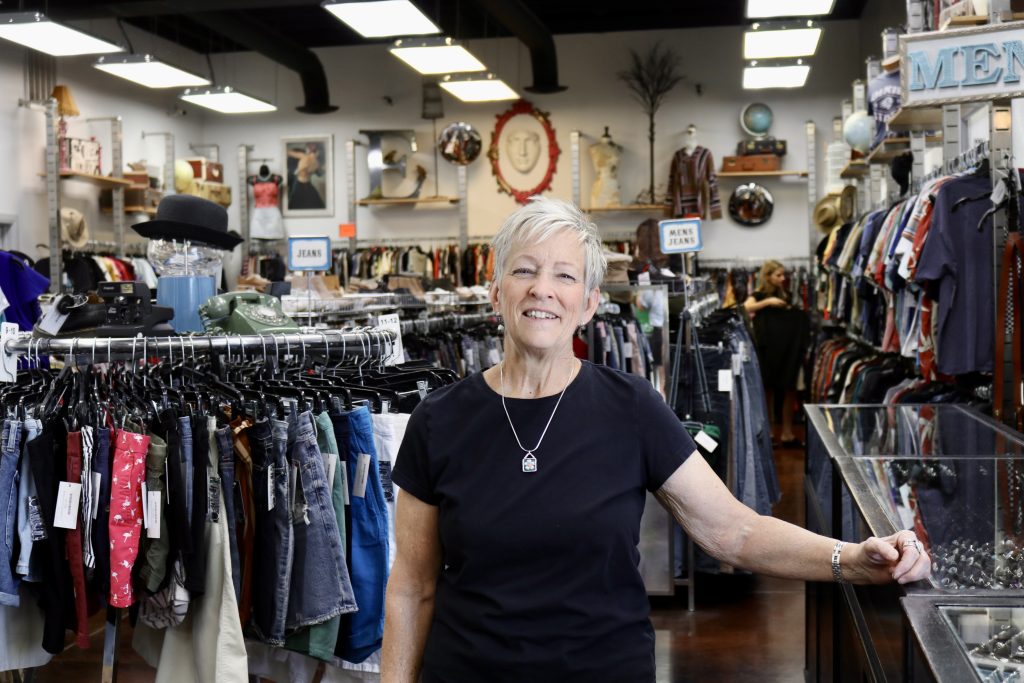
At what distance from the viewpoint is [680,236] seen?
20.1 ft

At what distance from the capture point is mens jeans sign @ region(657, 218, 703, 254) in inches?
240

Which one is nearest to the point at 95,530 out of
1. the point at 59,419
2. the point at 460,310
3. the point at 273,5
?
the point at 59,419

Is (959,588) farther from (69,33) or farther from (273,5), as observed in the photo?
(273,5)

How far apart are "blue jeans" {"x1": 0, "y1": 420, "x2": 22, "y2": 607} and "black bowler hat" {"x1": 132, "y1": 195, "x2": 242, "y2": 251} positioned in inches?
59.6

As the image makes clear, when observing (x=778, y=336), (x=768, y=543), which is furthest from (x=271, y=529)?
(x=778, y=336)

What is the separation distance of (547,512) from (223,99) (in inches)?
367

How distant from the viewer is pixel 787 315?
9.64 meters

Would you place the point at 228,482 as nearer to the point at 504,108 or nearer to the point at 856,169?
the point at 856,169

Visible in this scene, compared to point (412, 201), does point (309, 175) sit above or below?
above

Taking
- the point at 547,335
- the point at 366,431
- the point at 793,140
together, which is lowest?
the point at 366,431

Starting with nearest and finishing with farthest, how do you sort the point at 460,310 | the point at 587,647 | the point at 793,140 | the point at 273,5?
the point at 587,647 → the point at 460,310 → the point at 273,5 → the point at 793,140

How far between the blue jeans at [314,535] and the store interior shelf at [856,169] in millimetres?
6156

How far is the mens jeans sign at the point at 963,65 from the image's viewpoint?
3408 millimetres

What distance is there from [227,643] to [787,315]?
25.2 feet
